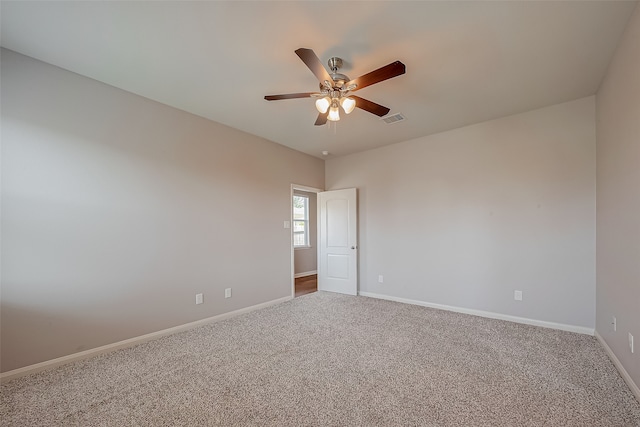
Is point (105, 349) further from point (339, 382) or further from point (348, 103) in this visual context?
point (348, 103)

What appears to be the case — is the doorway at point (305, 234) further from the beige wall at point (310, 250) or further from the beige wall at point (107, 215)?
the beige wall at point (107, 215)

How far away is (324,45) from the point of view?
2094 millimetres

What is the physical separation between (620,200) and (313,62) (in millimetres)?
2674

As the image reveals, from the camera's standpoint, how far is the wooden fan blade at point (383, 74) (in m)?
1.77

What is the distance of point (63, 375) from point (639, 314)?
14.3 feet

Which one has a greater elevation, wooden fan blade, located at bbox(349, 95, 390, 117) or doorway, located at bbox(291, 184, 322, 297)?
wooden fan blade, located at bbox(349, 95, 390, 117)

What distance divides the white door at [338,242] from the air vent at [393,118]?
156cm

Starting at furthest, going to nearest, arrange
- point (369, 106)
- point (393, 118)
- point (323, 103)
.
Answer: point (393, 118) → point (369, 106) → point (323, 103)

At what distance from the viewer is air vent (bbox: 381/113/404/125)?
341cm

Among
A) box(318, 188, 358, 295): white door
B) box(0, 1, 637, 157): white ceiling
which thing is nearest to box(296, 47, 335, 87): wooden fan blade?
box(0, 1, 637, 157): white ceiling

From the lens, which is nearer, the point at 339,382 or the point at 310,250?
the point at 339,382

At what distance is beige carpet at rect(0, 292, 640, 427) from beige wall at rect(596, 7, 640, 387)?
45 cm

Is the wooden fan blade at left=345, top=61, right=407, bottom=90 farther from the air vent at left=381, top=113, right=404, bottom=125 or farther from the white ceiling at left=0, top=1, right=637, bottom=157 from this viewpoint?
the air vent at left=381, top=113, right=404, bottom=125

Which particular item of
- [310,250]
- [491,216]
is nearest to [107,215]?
[491,216]
